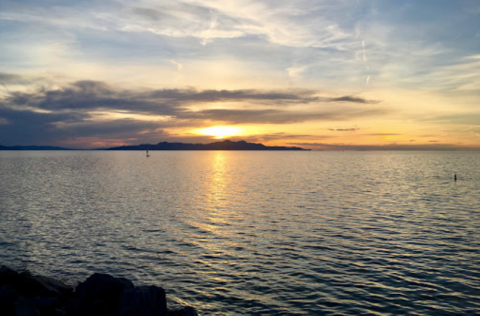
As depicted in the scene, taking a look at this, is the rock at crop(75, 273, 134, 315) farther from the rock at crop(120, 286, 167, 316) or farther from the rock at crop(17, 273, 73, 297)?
the rock at crop(17, 273, 73, 297)

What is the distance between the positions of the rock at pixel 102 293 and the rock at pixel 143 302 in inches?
57.2

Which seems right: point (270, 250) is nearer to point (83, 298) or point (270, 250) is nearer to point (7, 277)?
point (83, 298)

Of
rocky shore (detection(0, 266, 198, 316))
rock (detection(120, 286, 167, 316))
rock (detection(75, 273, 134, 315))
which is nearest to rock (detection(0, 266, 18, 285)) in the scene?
rocky shore (detection(0, 266, 198, 316))

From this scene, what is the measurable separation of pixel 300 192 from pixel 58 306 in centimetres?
5976

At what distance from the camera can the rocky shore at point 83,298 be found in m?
18.3

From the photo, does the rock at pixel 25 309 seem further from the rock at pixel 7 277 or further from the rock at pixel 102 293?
the rock at pixel 7 277

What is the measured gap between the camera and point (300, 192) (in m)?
74.8

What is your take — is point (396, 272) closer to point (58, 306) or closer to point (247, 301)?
point (247, 301)

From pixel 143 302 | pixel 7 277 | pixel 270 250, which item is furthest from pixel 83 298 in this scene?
pixel 270 250

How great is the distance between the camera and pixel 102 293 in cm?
2044

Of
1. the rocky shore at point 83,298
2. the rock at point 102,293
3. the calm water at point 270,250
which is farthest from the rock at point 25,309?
the calm water at point 270,250

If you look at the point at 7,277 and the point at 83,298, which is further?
the point at 7,277

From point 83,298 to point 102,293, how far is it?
120 centimetres

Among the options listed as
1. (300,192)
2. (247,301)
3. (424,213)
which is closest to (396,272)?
(247,301)
